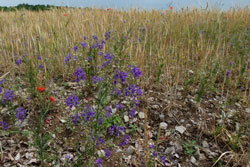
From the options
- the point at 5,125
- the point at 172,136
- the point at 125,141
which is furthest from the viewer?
the point at 172,136

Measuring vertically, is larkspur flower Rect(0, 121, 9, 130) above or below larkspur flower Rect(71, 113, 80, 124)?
below

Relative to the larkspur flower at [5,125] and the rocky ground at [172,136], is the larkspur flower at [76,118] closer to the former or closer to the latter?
the rocky ground at [172,136]

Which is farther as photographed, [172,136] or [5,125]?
[172,136]

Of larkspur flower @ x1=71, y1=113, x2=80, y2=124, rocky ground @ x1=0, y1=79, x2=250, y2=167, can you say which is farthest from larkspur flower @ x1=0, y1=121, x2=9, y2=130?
larkspur flower @ x1=71, y1=113, x2=80, y2=124

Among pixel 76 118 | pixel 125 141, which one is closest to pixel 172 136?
pixel 125 141

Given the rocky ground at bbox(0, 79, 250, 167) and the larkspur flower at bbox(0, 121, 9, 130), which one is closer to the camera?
the rocky ground at bbox(0, 79, 250, 167)

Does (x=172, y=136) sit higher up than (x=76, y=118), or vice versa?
(x=76, y=118)

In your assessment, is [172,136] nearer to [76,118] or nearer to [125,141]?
[125,141]

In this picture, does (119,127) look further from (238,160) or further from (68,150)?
(238,160)

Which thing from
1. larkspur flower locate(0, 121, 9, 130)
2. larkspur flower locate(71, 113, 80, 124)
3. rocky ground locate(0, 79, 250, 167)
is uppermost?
larkspur flower locate(71, 113, 80, 124)

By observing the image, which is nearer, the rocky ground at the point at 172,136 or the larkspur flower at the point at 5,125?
the rocky ground at the point at 172,136

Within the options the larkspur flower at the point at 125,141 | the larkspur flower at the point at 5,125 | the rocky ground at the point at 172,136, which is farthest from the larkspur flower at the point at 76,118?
the larkspur flower at the point at 5,125

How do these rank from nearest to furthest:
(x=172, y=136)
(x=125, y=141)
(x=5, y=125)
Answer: (x=125, y=141)
(x=5, y=125)
(x=172, y=136)

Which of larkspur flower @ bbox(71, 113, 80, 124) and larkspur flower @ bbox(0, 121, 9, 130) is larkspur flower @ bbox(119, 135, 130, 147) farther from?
larkspur flower @ bbox(0, 121, 9, 130)
